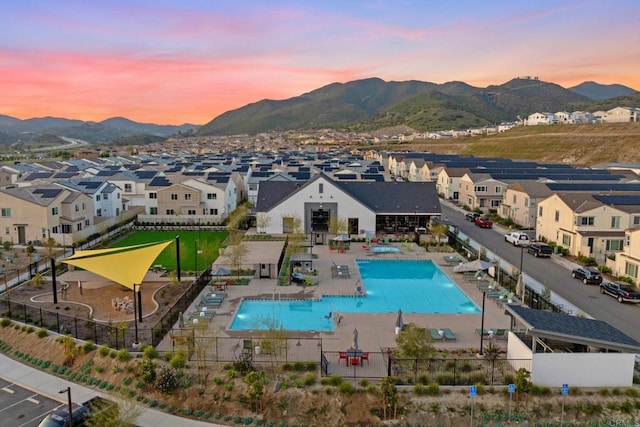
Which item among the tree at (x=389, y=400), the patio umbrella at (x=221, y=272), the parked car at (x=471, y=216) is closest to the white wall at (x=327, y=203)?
the parked car at (x=471, y=216)

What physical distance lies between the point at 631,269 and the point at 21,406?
113 feet

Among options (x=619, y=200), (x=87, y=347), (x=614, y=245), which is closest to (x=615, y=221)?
(x=614, y=245)

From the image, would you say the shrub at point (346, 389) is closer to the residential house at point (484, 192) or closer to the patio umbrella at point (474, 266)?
the patio umbrella at point (474, 266)

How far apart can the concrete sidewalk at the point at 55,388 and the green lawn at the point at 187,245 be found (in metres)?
15.1

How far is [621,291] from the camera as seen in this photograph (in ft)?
93.1

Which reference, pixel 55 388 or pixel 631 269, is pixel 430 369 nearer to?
pixel 55 388

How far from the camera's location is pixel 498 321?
83.7 feet

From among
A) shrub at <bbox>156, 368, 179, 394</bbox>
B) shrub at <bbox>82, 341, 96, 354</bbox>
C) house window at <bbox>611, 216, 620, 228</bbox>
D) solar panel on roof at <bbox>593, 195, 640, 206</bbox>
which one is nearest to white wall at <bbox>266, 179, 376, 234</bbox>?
solar panel on roof at <bbox>593, 195, 640, 206</bbox>

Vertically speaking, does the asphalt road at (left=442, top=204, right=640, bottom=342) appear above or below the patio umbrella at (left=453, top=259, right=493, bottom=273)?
below

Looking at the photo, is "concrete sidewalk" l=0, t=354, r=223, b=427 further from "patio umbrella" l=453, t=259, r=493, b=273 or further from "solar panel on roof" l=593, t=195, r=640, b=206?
"solar panel on roof" l=593, t=195, r=640, b=206

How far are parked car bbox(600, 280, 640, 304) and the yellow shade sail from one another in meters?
27.4

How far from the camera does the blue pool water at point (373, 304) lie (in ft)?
84.8

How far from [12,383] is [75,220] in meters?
28.2

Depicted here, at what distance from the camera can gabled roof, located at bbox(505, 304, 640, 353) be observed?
18.1 m
